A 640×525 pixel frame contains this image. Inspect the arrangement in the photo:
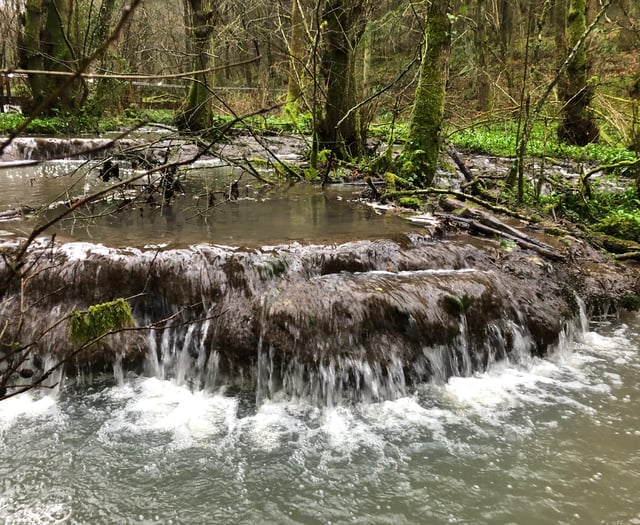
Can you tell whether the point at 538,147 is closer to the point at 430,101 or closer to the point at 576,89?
the point at 576,89

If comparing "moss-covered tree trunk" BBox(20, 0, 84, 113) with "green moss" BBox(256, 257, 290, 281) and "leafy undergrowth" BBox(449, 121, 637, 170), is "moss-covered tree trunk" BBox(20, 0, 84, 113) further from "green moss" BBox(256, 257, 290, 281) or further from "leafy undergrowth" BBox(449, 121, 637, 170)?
"green moss" BBox(256, 257, 290, 281)

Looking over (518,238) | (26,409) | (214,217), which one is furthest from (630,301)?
(26,409)

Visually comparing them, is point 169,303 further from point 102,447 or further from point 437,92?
point 437,92

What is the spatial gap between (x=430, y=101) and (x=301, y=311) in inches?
192

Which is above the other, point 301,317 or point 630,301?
point 301,317

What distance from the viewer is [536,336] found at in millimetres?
4816

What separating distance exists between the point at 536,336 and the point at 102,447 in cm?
398

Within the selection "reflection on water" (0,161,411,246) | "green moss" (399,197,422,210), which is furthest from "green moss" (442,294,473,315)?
"green moss" (399,197,422,210)

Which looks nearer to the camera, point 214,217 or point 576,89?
point 214,217

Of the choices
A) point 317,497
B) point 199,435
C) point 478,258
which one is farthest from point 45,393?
point 478,258

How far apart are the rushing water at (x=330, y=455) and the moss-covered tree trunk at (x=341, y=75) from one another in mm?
6032

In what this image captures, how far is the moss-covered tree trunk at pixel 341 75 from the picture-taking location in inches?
351

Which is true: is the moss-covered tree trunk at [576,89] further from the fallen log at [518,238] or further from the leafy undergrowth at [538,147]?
the fallen log at [518,238]

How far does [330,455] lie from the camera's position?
11.1 ft
